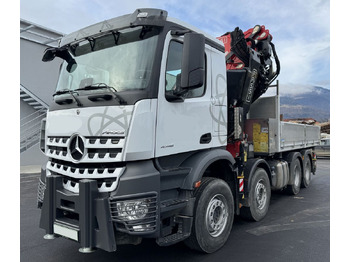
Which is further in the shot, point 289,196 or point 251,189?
point 289,196

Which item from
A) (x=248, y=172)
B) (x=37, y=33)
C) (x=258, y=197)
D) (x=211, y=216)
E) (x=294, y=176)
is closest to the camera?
(x=211, y=216)

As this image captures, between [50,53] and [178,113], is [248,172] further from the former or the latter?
[50,53]

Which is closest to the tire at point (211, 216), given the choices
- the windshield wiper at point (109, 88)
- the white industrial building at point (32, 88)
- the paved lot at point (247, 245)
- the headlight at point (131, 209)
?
the paved lot at point (247, 245)

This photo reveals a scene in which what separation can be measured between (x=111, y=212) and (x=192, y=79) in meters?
1.61

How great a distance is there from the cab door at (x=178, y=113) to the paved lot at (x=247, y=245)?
1505 millimetres

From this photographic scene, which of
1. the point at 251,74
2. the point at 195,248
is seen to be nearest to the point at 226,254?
the point at 195,248

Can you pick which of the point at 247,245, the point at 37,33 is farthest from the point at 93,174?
the point at 37,33

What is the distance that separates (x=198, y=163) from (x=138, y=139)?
958mm

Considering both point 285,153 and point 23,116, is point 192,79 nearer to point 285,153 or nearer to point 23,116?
point 285,153

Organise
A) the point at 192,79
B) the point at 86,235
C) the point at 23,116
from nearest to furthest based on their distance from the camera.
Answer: the point at 86,235
the point at 192,79
the point at 23,116

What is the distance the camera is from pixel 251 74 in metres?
5.11

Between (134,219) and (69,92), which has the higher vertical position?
(69,92)

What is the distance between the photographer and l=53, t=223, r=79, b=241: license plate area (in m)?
2.88

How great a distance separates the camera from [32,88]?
1514 cm
